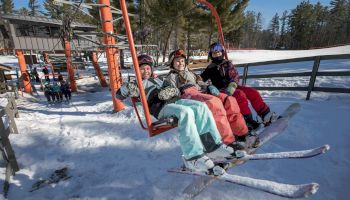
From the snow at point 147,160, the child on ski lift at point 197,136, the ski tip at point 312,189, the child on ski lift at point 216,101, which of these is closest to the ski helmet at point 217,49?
the child on ski lift at point 216,101

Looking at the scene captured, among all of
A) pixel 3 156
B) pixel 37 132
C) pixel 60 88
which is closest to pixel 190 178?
pixel 3 156

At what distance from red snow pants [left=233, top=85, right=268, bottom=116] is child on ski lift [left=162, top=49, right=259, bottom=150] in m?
0.36

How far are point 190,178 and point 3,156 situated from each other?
3.46 m

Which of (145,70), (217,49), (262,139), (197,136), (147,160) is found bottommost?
(147,160)

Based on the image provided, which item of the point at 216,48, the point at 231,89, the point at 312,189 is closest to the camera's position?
the point at 312,189

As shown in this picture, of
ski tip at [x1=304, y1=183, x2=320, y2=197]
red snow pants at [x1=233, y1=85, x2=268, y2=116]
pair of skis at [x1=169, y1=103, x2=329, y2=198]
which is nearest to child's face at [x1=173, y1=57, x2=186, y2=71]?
red snow pants at [x1=233, y1=85, x2=268, y2=116]

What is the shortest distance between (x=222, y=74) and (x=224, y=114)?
1.23m

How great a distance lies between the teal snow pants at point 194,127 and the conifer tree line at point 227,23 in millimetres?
8904

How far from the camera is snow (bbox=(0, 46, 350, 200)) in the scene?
284 cm

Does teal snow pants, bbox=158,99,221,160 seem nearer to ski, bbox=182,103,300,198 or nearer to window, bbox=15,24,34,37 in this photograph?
ski, bbox=182,103,300,198

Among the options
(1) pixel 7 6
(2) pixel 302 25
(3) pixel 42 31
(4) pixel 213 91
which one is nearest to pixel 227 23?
(3) pixel 42 31

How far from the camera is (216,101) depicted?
8.26 ft

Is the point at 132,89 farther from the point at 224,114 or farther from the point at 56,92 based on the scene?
the point at 56,92

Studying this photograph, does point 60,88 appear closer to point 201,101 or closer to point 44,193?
point 44,193
